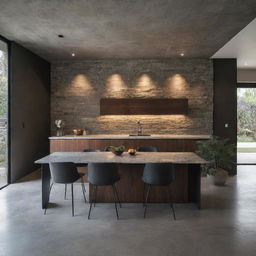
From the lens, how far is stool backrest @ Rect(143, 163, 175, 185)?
339cm

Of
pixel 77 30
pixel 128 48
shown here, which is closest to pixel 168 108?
pixel 128 48

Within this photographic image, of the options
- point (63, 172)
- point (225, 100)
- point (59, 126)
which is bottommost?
point (63, 172)

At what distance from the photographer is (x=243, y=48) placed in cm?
551

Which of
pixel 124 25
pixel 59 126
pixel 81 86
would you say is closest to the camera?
pixel 124 25

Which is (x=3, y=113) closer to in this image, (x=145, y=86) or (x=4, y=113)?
(x=4, y=113)

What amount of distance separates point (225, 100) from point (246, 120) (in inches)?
67.9

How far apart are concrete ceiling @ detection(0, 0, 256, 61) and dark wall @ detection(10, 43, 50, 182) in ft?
1.38

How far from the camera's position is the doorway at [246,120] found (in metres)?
7.63

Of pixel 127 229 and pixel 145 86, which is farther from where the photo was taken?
pixel 145 86

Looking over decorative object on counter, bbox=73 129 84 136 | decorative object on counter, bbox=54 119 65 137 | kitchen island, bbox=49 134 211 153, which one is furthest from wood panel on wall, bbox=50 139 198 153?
decorative object on counter, bbox=54 119 65 137

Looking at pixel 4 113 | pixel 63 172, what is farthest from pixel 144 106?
pixel 63 172

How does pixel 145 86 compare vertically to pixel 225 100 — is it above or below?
above

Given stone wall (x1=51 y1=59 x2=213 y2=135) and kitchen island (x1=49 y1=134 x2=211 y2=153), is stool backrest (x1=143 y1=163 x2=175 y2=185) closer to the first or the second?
kitchen island (x1=49 y1=134 x2=211 y2=153)

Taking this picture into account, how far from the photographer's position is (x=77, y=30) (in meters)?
4.57
